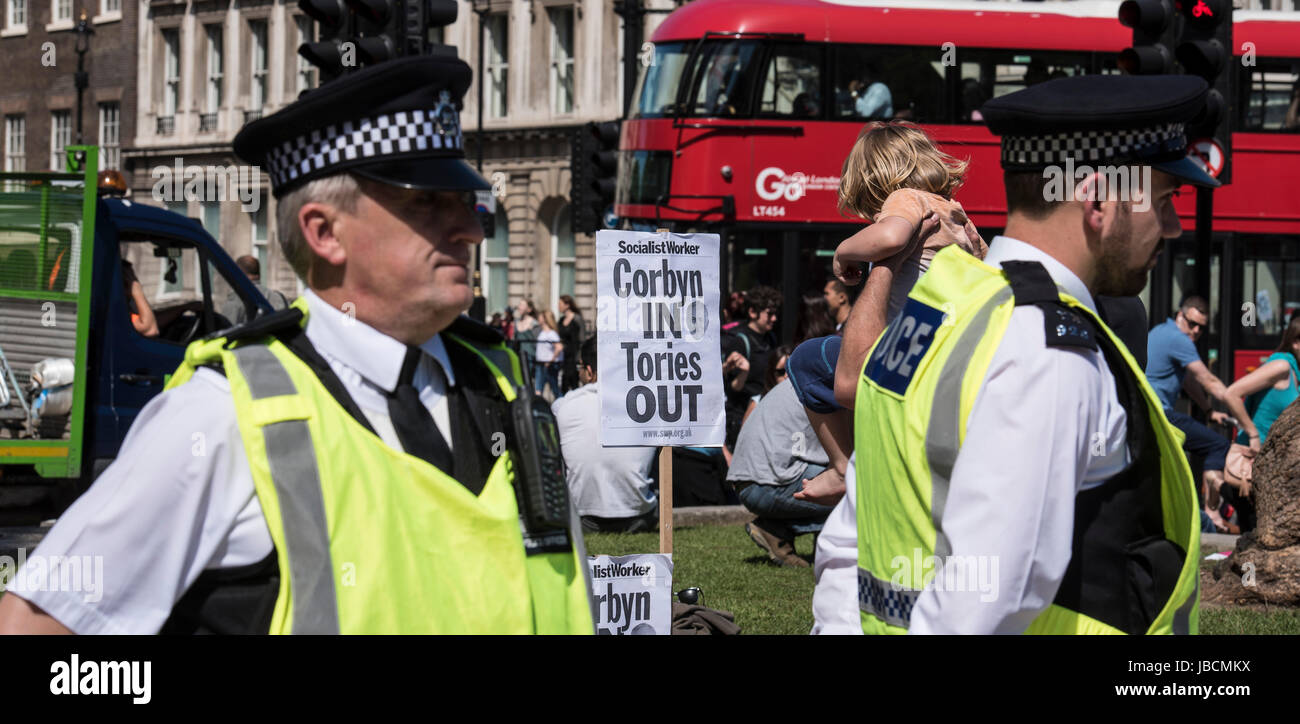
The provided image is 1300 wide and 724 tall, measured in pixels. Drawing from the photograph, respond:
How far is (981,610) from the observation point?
7.79 ft

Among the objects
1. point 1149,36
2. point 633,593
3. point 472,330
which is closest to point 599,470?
point 1149,36

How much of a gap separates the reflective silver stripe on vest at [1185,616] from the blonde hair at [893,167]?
89.3 inches

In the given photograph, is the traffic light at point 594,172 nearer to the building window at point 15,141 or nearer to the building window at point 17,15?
the building window at point 15,141

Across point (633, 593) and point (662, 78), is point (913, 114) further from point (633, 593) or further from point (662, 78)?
point (633, 593)

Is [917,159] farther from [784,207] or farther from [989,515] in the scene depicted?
[784,207]

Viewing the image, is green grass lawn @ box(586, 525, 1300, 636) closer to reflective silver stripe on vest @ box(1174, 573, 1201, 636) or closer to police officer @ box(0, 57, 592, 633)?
reflective silver stripe on vest @ box(1174, 573, 1201, 636)

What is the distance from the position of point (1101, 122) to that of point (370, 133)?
1158 millimetres

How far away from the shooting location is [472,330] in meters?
2.61

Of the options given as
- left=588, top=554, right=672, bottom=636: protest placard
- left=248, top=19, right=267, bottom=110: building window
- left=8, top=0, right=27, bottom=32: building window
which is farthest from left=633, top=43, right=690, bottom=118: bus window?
left=8, top=0, right=27, bottom=32: building window

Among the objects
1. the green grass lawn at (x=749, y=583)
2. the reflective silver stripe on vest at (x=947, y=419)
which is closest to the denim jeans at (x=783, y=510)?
the green grass lawn at (x=749, y=583)

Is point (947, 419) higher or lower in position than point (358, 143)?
lower

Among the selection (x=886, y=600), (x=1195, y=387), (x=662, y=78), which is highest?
(x=662, y=78)

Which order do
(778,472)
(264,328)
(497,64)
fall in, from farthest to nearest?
(497,64), (778,472), (264,328)
